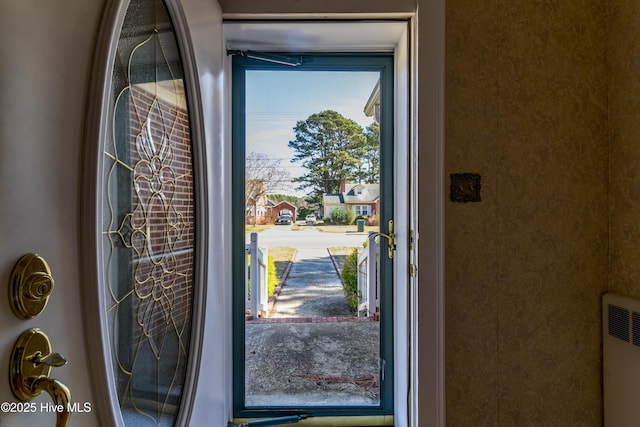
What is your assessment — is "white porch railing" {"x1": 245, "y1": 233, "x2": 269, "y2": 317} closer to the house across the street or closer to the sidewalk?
the sidewalk

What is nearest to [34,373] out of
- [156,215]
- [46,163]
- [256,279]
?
[46,163]

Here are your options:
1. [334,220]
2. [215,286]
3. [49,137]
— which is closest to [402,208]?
[334,220]

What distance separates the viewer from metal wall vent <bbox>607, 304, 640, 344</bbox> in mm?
1124

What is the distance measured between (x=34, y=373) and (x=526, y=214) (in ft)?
4.80

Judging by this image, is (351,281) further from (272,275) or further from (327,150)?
(327,150)

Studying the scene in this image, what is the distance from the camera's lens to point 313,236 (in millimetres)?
1589

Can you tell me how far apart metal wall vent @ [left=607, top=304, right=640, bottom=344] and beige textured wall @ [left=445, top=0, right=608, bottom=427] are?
2.1 inches

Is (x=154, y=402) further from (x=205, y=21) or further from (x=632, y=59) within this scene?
(x=632, y=59)

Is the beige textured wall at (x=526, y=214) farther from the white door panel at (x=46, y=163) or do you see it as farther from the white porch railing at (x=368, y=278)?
the white door panel at (x=46, y=163)

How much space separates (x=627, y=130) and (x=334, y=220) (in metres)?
1.20

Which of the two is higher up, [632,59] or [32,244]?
[632,59]

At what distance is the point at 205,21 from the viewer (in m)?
1.07

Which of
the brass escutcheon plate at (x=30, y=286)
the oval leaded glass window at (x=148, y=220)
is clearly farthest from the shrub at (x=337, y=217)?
the brass escutcheon plate at (x=30, y=286)

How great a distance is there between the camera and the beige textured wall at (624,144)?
44.5 inches
